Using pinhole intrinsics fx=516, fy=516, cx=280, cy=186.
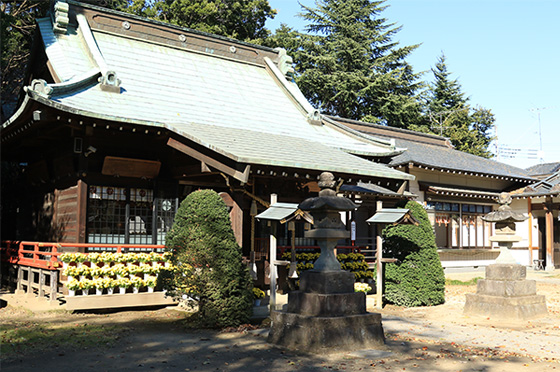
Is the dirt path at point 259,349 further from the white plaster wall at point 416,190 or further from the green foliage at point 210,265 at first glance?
the white plaster wall at point 416,190

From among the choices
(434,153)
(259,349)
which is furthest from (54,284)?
(434,153)

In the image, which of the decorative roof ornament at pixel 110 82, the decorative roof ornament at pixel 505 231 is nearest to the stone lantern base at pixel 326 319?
the decorative roof ornament at pixel 505 231

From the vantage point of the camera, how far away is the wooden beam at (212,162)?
10.7 meters

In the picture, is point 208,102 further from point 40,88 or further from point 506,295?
point 506,295

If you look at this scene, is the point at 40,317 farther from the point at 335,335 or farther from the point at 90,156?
the point at 335,335

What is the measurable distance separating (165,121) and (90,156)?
6.79 feet

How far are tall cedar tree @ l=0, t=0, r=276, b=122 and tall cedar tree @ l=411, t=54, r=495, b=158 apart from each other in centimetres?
1686

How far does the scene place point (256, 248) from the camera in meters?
15.7

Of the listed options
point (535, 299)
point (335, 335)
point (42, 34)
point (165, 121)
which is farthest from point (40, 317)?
point (535, 299)

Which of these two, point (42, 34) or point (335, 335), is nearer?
point (335, 335)

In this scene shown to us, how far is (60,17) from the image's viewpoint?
14867mm

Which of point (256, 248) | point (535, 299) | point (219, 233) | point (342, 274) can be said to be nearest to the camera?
point (342, 274)

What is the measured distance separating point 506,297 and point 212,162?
297 inches

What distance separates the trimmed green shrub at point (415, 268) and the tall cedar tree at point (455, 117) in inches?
1122
